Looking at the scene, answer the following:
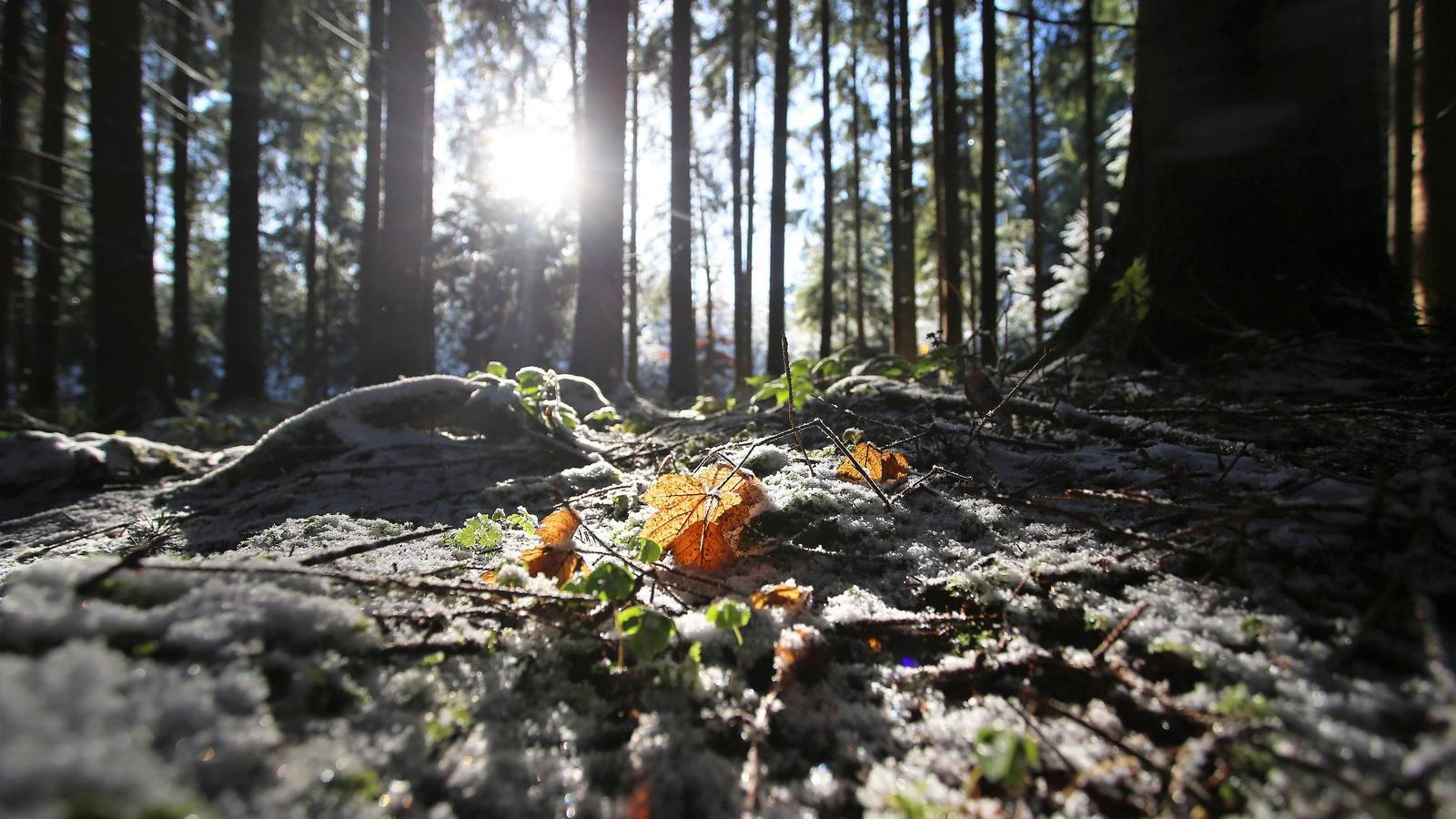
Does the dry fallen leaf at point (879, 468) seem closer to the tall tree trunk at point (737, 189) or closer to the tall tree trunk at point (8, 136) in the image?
the tall tree trunk at point (737, 189)

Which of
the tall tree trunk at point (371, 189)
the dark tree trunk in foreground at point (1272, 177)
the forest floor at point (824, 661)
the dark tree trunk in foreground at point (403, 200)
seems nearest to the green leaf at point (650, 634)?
the forest floor at point (824, 661)

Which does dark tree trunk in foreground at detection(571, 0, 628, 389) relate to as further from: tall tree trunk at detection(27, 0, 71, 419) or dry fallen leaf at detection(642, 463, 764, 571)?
tall tree trunk at detection(27, 0, 71, 419)

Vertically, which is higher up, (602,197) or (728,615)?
(602,197)

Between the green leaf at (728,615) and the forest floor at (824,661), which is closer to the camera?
the forest floor at (824,661)

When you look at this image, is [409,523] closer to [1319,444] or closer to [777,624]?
[777,624]

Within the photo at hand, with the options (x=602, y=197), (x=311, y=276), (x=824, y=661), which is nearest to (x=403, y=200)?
(x=602, y=197)

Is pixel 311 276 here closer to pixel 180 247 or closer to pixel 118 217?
pixel 180 247

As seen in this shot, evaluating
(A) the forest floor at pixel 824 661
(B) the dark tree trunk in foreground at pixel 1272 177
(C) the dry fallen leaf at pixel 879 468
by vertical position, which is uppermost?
(B) the dark tree trunk in foreground at pixel 1272 177

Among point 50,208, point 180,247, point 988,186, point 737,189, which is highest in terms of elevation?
point 737,189
